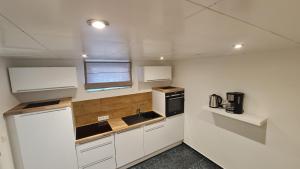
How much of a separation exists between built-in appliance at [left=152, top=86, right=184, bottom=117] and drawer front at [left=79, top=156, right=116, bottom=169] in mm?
1279

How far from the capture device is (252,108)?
1881 millimetres

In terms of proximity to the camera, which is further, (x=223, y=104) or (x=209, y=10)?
(x=223, y=104)

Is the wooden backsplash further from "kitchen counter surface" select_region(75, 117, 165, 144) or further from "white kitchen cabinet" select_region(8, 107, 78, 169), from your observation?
"white kitchen cabinet" select_region(8, 107, 78, 169)

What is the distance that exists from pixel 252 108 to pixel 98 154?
2.41 meters

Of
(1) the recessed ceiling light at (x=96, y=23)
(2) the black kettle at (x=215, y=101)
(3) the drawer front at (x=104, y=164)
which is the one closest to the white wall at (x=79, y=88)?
(3) the drawer front at (x=104, y=164)

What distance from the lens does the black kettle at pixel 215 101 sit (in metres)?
2.27

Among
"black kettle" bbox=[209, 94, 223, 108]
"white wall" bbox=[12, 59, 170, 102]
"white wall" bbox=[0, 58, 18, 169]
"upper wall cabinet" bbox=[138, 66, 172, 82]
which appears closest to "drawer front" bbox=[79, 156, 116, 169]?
"white wall" bbox=[0, 58, 18, 169]

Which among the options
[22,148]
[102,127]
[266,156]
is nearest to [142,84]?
[102,127]

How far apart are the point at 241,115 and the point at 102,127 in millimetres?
2236

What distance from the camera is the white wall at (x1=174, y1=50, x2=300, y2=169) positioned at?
155 cm

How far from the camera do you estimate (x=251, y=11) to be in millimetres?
497

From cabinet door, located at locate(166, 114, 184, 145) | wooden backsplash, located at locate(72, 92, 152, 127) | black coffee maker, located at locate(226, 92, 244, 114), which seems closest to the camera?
black coffee maker, located at locate(226, 92, 244, 114)

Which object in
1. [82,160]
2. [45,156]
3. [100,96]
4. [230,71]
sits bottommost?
[82,160]

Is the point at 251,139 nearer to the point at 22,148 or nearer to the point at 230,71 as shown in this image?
the point at 230,71
